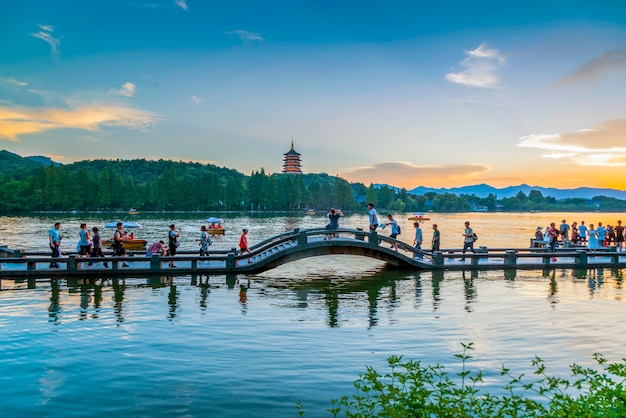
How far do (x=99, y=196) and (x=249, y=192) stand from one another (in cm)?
5244

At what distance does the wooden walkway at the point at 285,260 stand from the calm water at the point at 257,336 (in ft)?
4.89

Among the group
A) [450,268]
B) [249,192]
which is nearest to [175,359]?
[450,268]

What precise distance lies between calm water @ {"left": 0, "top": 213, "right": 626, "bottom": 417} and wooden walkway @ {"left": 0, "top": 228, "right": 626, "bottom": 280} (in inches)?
58.7

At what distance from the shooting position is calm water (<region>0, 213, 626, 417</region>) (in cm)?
945

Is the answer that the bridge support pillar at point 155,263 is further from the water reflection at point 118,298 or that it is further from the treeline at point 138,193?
the treeline at point 138,193

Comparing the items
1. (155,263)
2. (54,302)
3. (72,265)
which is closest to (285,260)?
(155,263)

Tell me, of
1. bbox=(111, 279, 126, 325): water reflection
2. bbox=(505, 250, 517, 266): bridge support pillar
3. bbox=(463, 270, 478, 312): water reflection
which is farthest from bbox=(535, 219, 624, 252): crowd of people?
bbox=(111, 279, 126, 325): water reflection

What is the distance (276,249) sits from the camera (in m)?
26.2

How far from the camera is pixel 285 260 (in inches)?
1011

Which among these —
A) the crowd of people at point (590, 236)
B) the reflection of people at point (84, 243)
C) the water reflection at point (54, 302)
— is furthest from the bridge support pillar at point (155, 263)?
the crowd of people at point (590, 236)

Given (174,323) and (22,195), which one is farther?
(22,195)

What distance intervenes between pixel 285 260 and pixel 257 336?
12269mm

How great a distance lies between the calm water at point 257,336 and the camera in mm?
9453

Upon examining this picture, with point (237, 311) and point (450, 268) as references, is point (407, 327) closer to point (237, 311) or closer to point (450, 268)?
point (237, 311)
